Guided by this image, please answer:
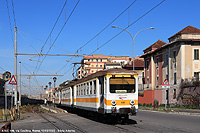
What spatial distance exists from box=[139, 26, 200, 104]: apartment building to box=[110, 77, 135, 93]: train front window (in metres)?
26.1

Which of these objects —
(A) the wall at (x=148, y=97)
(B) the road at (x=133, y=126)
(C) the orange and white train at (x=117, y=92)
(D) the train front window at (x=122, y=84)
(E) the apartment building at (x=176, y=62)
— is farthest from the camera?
(A) the wall at (x=148, y=97)

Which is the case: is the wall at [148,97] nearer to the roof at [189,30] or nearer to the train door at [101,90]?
the roof at [189,30]

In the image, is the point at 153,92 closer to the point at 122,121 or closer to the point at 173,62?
the point at 173,62

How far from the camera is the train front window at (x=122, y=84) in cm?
1671

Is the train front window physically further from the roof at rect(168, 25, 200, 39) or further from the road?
the roof at rect(168, 25, 200, 39)

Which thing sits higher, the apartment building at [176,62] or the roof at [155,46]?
the roof at [155,46]

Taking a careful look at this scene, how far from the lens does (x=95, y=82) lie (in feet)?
60.7

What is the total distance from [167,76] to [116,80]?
107 ft

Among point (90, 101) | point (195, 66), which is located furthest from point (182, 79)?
point (90, 101)

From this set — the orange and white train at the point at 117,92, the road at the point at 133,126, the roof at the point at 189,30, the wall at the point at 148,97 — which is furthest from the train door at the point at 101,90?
the wall at the point at 148,97

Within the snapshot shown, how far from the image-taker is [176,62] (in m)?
44.7

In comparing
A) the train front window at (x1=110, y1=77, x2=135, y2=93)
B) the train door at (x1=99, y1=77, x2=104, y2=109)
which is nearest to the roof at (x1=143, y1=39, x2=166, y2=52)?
the train door at (x1=99, y1=77, x2=104, y2=109)

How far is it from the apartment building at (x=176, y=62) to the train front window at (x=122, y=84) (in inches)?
1029

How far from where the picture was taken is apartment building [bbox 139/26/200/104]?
141 ft
